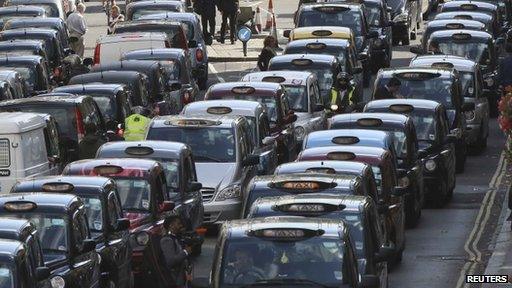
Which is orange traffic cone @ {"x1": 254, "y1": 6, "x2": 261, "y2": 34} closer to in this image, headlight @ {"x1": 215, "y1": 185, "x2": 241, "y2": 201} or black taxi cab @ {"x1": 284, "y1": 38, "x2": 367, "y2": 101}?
black taxi cab @ {"x1": 284, "y1": 38, "x2": 367, "y2": 101}

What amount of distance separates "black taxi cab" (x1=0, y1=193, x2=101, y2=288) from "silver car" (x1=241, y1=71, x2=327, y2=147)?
12.4 metres

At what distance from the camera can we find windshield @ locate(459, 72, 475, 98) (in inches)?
1474

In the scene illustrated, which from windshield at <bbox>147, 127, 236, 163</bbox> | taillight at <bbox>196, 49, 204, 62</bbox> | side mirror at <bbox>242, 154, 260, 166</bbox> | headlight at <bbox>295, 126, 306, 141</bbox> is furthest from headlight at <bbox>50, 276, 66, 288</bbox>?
taillight at <bbox>196, 49, 204, 62</bbox>

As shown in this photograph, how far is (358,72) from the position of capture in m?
39.4

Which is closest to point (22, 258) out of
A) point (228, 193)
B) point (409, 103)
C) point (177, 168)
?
point (177, 168)

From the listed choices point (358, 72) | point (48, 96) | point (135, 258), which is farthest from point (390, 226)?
point (358, 72)

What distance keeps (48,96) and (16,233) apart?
11297 millimetres

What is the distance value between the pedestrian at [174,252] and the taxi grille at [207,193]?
6.13 m

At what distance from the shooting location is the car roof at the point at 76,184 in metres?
23.7

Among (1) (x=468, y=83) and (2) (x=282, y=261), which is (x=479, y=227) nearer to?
(1) (x=468, y=83)

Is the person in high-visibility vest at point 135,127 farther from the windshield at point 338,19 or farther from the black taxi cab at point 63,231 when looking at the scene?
the windshield at point 338,19

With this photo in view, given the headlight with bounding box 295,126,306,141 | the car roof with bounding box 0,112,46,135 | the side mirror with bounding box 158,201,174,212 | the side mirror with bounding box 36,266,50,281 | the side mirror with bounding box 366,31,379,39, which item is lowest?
the side mirror with bounding box 366,31,379,39

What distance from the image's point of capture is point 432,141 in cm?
3181

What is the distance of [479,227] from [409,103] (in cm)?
359
